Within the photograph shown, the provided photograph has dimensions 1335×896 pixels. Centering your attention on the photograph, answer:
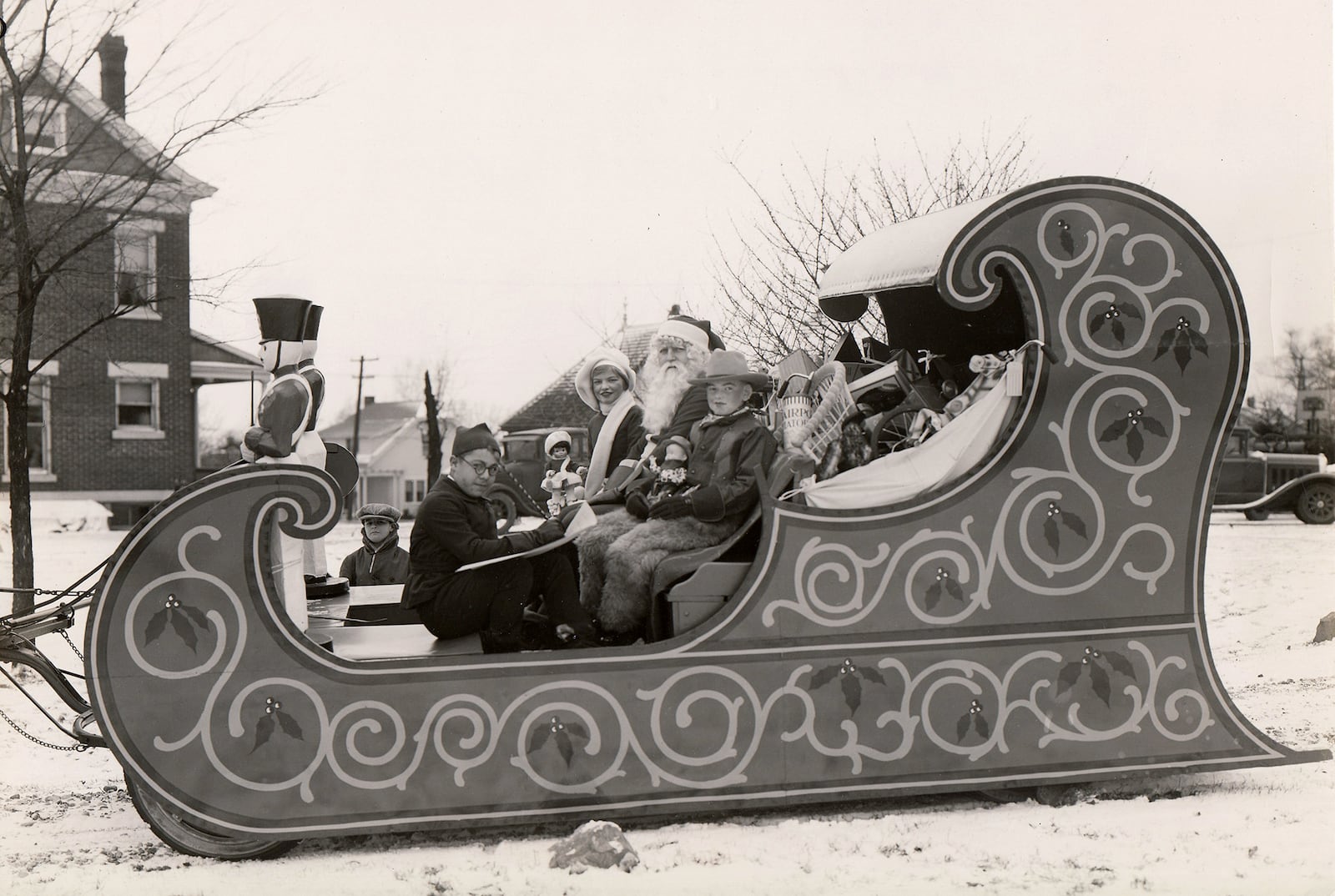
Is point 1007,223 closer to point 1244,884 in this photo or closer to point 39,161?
point 1244,884

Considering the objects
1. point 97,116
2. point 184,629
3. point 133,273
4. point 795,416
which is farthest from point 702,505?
point 133,273

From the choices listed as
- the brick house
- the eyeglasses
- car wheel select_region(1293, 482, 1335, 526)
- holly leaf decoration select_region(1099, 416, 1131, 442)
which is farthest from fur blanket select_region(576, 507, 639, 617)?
car wheel select_region(1293, 482, 1335, 526)

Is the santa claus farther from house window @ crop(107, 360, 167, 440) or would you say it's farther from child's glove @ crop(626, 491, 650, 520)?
house window @ crop(107, 360, 167, 440)

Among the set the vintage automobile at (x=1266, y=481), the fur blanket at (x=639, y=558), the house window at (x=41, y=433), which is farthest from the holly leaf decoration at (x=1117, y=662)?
the house window at (x=41, y=433)

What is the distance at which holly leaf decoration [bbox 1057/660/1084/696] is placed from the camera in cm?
519

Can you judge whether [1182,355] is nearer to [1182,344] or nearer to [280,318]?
[1182,344]

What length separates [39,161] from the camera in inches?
371

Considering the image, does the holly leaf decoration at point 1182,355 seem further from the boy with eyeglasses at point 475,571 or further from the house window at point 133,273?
the house window at point 133,273

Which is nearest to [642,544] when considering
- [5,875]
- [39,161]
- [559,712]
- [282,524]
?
[559,712]

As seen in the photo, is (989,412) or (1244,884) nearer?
(1244,884)

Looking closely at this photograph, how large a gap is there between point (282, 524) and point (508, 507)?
274cm

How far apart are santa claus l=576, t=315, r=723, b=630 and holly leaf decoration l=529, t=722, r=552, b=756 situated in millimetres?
734

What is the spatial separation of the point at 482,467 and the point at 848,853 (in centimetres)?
226

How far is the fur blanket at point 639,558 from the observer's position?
5168 mm
